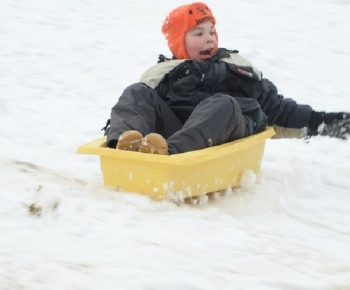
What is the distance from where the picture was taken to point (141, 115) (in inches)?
151

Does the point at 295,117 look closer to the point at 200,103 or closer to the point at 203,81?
the point at 203,81

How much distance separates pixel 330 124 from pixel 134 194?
4.52 ft

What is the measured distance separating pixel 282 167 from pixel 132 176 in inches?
52.9

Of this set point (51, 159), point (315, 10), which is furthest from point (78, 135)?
point (315, 10)

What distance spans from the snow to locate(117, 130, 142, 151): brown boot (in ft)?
0.71

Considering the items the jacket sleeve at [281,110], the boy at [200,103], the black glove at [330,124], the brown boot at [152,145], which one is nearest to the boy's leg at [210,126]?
the boy at [200,103]

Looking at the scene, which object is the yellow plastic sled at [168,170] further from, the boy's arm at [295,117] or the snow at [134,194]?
the boy's arm at [295,117]

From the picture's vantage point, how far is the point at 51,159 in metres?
4.12

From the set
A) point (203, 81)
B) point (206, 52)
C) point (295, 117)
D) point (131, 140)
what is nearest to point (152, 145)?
point (131, 140)

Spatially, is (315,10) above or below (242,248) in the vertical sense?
above

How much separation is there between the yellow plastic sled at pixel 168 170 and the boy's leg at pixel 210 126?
5 centimetres

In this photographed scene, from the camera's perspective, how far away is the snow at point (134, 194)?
2418 mm

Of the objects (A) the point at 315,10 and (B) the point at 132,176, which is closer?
(B) the point at 132,176

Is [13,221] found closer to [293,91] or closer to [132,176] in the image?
[132,176]
